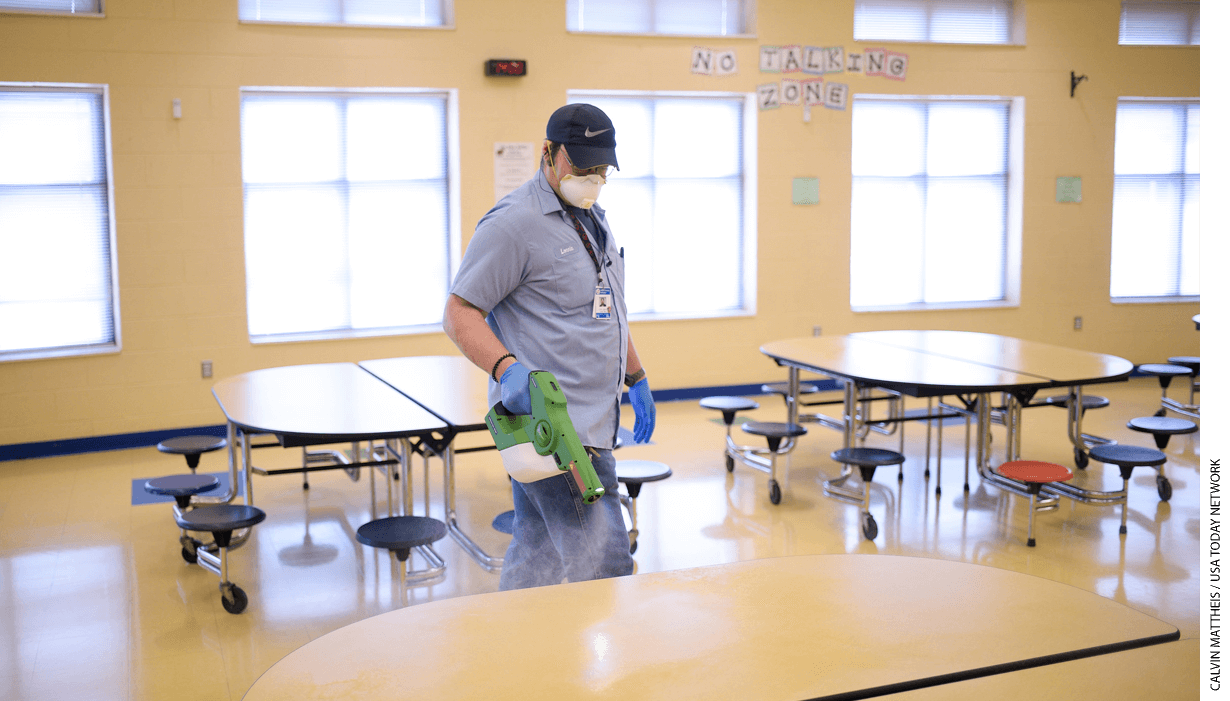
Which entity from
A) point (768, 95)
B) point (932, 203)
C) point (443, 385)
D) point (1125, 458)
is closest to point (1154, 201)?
point (932, 203)

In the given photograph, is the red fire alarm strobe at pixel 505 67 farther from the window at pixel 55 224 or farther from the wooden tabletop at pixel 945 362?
the wooden tabletop at pixel 945 362

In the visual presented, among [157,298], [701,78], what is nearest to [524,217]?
[157,298]

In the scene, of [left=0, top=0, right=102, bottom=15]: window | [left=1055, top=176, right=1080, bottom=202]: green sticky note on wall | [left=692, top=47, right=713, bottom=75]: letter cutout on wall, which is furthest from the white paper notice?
[left=1055, top=176, right=1080, bottom=202]: green sticky note on wall

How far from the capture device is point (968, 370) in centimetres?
462

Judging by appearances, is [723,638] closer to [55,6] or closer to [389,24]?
[389,24]

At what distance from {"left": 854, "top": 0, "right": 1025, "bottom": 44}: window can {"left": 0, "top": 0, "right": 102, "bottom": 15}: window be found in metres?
5.22

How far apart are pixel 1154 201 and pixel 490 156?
5.77 m

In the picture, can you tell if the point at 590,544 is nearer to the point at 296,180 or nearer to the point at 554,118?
the point at 554,118

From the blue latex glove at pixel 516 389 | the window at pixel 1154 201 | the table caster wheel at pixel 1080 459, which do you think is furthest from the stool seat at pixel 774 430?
the window at pixel 1154 201

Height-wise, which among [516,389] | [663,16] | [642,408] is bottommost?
[642,408]

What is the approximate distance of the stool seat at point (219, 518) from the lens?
11.1ft

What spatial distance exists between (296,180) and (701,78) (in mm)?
2909

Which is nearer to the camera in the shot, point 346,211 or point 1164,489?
point 1164,489

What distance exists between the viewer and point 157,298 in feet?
19.9
